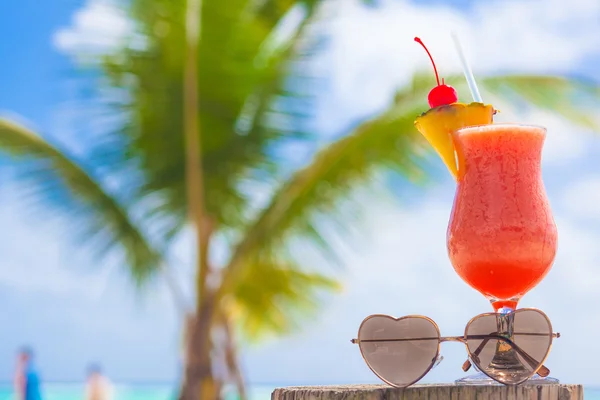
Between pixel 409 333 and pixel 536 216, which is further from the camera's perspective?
pixel 536 216

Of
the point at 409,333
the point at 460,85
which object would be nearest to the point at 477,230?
the point at 409,333

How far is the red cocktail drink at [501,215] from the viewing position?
Answer: 1746mm

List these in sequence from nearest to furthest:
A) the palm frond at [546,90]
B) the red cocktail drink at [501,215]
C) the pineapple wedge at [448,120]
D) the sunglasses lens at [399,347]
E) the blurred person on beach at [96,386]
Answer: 1. the sunglasses lens at [399,347]
2. the red cocktail drink at [501,215]
3. the pineapple wedge at [448,120]
4. the palm frond at [546,90]
5. the blurred person on beach at [96,386]

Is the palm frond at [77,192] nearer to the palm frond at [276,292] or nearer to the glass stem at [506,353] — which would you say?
the palm frond at [276,292]

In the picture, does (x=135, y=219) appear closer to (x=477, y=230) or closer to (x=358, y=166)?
(x=358, y=166)

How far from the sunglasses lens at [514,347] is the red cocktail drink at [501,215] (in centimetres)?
10

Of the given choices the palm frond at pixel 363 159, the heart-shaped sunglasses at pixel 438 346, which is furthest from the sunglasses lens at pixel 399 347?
the palm frond at pixel 363 159

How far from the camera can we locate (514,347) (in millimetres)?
1673

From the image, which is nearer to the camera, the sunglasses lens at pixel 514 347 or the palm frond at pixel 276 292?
the sunglasses lens at pixel 514 347

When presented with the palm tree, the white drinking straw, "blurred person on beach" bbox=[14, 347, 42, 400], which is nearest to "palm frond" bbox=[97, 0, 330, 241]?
the palm tree

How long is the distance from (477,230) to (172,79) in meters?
4.77

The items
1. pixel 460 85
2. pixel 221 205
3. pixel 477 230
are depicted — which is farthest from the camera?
pixel 221 205

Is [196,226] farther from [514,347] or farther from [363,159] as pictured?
[514,347]

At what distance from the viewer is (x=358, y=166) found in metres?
5.94
